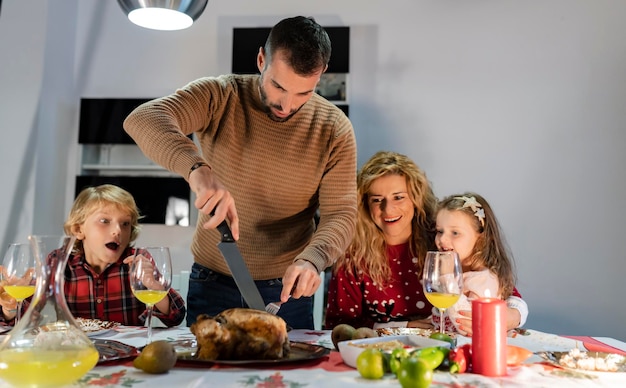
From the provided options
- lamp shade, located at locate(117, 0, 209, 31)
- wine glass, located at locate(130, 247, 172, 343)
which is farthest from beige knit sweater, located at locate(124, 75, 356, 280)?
wine glass, located at locate(130, 247, 172, 343)

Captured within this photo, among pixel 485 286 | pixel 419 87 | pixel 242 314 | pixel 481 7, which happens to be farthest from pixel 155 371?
pixel 481 7

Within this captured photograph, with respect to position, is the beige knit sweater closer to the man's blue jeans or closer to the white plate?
the man's blue jeans

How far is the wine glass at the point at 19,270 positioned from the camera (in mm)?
1226

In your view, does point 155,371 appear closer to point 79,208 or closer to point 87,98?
point 79,208

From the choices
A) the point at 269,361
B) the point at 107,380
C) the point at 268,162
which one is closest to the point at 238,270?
the point at 269,361

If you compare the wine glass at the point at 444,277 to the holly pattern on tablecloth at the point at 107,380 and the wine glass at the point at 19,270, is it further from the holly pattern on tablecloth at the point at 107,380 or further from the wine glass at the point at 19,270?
the wine glass at the point at 19,270

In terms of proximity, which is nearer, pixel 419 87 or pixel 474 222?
pixel 474 222

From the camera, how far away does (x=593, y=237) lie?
114 inches

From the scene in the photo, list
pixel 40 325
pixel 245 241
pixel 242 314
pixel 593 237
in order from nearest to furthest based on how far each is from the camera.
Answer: pixel 40 325, pixel 242 314, pixel 245 241, pixel 593 237

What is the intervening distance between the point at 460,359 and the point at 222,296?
1.03 meters

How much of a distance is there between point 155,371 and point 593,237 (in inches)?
98.0

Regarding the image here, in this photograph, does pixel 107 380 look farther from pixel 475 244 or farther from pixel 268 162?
pixel 475 244

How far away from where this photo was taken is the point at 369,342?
1147 millimetres

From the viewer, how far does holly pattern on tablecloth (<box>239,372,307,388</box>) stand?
0.94 m
